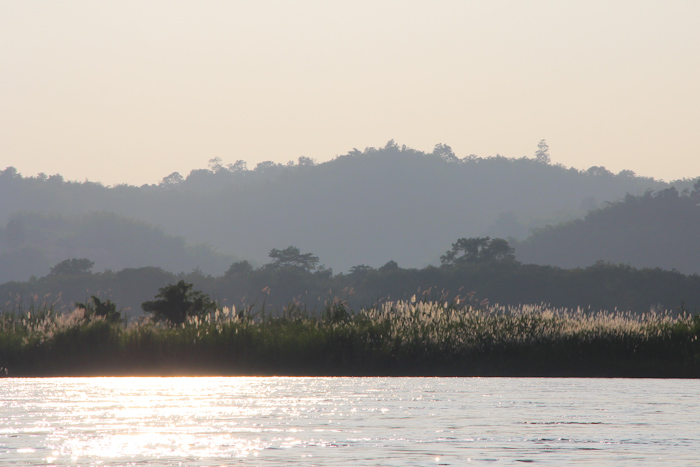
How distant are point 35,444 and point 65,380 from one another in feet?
28.2

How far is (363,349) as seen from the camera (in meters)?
18.3

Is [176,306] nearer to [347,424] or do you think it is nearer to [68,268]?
[347,424]

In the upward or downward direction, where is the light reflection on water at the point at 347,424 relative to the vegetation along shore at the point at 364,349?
downward

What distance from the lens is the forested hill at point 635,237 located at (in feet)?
488

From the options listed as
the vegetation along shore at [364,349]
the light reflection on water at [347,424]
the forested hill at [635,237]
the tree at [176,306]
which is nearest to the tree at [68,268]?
the forested hill at [635,237]

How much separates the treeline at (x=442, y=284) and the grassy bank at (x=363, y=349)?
2108 inches

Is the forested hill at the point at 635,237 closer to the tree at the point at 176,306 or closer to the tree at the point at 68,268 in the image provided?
the tree at the point at 68,268

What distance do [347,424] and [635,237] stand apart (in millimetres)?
149068

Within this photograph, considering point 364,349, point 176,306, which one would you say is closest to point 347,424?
point 364,349

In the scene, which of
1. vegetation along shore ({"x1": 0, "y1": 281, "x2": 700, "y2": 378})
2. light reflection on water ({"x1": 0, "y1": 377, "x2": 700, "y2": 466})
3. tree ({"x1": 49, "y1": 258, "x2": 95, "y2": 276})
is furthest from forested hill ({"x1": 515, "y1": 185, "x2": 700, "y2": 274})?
light reflection on water ({"x1": 0, "y1": 377, "x2": 700, "y2": 466})

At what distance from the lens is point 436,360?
18.2 m

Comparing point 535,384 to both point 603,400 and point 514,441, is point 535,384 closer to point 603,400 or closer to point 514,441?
point 603,400

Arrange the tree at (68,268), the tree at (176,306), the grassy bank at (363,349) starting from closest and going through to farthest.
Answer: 1. the grassy bank at (363,349)
2. the tree at (176,306)
3. the tree at (68,268)

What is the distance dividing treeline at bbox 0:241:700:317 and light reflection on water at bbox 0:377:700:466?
59127mm
